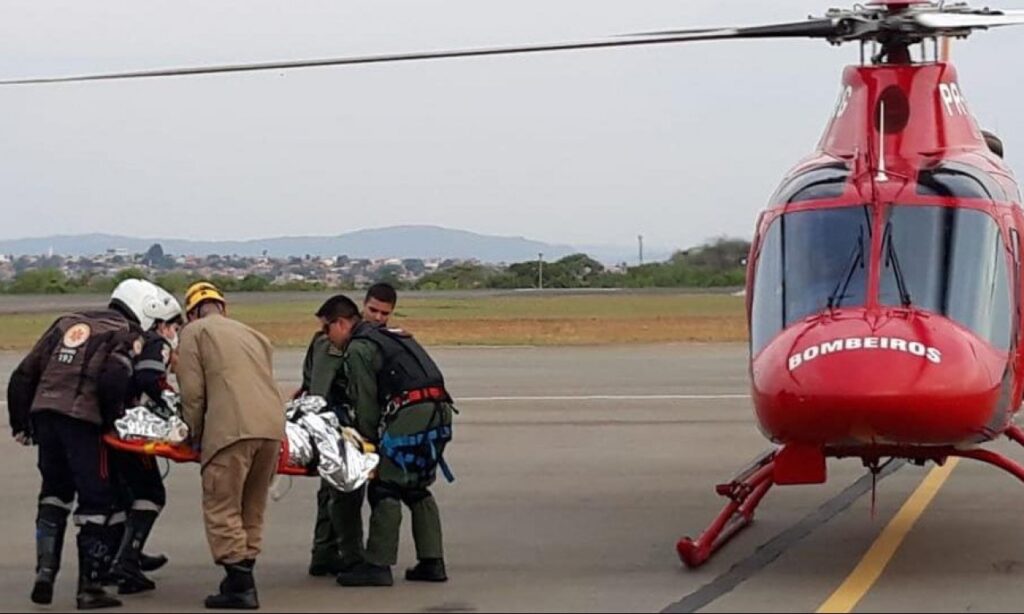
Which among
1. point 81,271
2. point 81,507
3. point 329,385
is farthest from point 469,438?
point 81,271

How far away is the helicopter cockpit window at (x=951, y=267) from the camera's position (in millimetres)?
9219

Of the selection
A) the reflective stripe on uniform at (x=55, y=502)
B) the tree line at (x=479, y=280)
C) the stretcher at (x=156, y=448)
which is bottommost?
the tree line at (x=479, y=280)

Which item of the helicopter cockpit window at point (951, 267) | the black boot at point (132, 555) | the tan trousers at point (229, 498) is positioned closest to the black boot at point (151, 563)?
the black boot at point (132, 555)

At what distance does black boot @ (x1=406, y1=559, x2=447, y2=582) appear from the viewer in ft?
31.3

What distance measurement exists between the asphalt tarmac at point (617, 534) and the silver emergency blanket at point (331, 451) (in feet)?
2.08

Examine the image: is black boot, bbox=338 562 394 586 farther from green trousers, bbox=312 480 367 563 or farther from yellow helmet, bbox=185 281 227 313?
yellow helmet, bbox=185 281 227 313

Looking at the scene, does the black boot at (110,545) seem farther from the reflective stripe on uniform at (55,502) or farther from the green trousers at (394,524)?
the green trousers at (394,524)

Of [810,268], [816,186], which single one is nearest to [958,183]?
[816,186]

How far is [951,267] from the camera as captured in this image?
9.38 meters

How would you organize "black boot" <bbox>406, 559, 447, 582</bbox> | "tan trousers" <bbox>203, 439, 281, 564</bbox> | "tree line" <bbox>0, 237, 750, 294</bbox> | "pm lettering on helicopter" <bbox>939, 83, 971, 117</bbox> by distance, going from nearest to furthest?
"tan trousers" <bbox>203, 439, 281, 564</bbox> → "black boot" <bbox>406, 559, 447, 582</bbox> → "pm lettering on helicopter" <bbox>939, 83, 971, 117</bbox> → "tree line" <bbox>0, 237, 750, 294</bbox>

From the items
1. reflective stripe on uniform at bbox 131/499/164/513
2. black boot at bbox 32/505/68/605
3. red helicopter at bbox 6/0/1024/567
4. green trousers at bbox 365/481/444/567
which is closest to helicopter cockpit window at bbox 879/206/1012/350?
red helicopter at bbox 6/0/1024/567

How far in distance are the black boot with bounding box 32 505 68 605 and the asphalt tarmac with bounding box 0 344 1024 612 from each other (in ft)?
0.37

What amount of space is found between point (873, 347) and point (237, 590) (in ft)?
11.3

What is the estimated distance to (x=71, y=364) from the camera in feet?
29.1
